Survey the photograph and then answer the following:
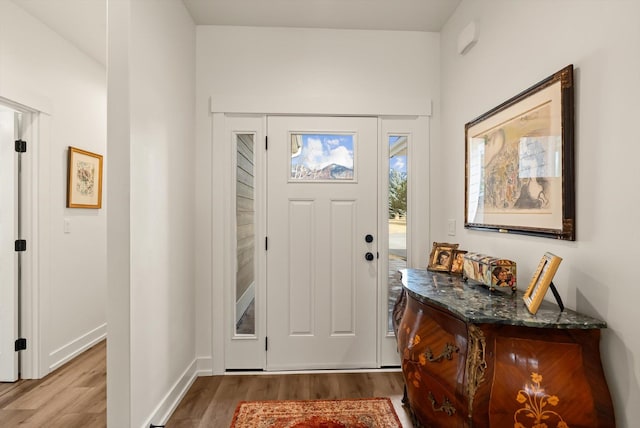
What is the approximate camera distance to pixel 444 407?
1371mm

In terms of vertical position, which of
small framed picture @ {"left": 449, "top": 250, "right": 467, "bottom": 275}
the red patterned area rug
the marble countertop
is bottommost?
the red patterned area rug

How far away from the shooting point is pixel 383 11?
2.43 meters

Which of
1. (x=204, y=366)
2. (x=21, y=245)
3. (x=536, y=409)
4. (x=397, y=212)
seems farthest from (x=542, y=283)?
(x=21, y=245)

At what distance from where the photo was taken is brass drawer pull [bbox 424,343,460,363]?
1371 mm

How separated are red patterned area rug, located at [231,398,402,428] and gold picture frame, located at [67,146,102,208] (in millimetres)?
2255

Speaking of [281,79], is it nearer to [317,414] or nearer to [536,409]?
[317,414]

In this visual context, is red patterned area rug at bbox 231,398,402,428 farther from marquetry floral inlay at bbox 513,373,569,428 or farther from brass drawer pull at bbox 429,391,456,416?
marquetry floral inlay at bbox 513,373,569,428

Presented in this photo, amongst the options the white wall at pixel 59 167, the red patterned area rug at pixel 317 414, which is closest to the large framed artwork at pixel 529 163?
the red patterned area rug at pixel 317 414

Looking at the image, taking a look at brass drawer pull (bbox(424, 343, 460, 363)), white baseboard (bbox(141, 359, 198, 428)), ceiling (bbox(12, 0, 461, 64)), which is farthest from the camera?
ceiling (bbox(12, 0, 461, 64))

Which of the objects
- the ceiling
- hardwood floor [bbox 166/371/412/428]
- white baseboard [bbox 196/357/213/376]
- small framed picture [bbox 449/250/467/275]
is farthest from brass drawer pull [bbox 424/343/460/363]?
the ceiling

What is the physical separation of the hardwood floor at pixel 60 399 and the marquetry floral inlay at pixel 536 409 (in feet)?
7.18

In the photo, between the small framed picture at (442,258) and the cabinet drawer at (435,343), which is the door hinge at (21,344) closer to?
the cabinet drawer at (435,343)

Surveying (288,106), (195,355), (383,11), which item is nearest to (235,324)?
(195,355)

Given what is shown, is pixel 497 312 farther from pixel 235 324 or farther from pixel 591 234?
pixel 235 324
